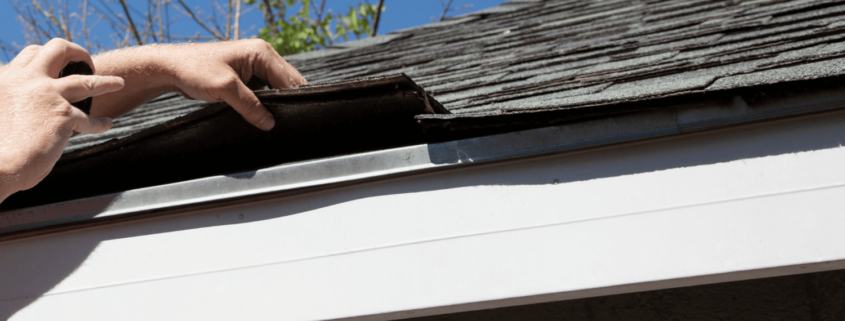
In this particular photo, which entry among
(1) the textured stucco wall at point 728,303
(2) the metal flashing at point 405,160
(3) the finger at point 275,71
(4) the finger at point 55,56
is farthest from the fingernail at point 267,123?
(1) the textured stucco wall at point 728,303

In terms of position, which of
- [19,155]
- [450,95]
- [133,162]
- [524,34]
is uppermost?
[524,34]

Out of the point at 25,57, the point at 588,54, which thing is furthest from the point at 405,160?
the point at 588,54

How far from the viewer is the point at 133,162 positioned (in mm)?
1803

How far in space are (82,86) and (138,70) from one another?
Answer: 14.1 inches

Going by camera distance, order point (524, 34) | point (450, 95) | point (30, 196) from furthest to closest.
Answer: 1. point (524, 34)
2. point (450, 95)
3. point (30, 196)

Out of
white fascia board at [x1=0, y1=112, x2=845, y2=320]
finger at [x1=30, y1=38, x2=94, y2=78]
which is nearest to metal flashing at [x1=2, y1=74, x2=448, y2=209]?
white fascia board at [x1=0, y1=112, x2=845, y2=320]

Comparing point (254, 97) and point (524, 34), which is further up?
point (524, 34)

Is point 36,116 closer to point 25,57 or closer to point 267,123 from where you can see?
point 25,57

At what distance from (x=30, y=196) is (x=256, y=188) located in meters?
0.75

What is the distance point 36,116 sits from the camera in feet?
5.09

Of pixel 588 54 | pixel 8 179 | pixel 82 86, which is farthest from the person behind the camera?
pixel 588 54

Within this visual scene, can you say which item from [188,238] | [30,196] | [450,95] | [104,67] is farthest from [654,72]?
[30,196]

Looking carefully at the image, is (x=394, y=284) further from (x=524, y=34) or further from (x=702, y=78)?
(x=524, y=34)

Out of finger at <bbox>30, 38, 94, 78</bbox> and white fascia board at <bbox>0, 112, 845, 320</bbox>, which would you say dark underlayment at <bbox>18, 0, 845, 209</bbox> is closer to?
white fascia board at <bbox>0, 112, 845, 320</bbox>
